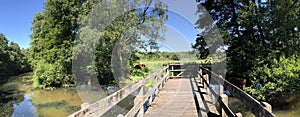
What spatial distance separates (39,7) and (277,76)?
2687 centimetres

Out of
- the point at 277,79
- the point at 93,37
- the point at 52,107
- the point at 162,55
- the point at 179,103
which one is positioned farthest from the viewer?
the point at 162,55

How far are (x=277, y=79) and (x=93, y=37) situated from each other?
11.3 metres

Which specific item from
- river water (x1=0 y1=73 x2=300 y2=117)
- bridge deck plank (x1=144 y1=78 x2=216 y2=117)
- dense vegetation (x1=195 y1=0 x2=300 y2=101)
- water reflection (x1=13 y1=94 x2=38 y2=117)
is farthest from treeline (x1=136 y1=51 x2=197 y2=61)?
bridge deck plank (x1=144 y1=78 x2=216 y2=117)

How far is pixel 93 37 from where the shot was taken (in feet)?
49.7

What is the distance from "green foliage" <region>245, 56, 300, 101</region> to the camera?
29.8 feet

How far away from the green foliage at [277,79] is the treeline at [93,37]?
31.0ft

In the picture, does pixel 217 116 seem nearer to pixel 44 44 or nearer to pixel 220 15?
pixel 220 15

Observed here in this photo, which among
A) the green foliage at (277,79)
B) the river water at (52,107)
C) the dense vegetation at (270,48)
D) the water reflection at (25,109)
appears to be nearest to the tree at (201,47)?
the dense vegetation at (270,48)

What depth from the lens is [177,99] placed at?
6551mm

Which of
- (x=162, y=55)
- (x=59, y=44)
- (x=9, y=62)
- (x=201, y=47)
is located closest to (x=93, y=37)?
(x=59, y=44)

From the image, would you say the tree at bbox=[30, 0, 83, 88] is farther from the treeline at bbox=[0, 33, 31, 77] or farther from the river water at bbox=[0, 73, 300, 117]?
the treeline at bbox=[0, 33, 31, 77]

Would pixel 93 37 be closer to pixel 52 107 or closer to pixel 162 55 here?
pixel 52 107

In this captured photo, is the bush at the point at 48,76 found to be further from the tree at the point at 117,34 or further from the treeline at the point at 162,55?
the treeline at the point at 162,55

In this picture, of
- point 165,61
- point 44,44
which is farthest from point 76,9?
point 165,61
